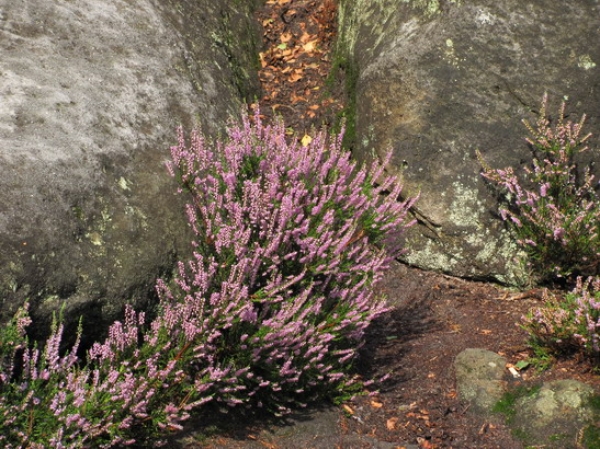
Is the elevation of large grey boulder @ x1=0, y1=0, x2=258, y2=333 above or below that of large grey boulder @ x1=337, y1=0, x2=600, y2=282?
below

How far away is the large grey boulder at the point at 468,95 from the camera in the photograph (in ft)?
18.4

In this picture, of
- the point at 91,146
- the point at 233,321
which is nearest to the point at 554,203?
the point at 233,321

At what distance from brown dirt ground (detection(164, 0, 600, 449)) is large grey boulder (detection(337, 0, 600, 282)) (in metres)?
0.32

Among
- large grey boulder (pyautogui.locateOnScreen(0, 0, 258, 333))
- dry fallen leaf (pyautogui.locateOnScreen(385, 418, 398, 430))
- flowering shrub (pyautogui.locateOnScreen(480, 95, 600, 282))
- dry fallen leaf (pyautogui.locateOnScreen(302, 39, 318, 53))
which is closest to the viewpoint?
large grey boulder (pyautogui.locateOnScreen(0, 0, 258, 333))

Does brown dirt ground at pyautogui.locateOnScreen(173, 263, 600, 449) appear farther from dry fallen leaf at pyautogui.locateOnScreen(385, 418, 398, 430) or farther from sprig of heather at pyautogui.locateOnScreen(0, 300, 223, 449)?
sprig of heather at pyautogui.locateOnScreen(0, 300, 223, 449)

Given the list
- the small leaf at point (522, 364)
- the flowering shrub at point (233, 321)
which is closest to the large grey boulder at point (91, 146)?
the flowering shrub at point (233, 321)

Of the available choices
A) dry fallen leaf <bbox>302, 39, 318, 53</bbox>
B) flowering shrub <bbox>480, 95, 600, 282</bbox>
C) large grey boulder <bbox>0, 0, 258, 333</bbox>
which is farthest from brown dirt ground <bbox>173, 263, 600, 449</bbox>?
dry fallen leaf <bbox>302, 39, 318, 53</bbox>

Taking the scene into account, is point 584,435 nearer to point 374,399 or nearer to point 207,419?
point 374,399

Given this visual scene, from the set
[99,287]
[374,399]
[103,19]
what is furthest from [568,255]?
[103,19]

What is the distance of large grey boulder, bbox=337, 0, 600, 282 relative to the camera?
221 inches

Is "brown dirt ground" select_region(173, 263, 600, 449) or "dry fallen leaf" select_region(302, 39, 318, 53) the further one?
"dry fallen leaf" select_region(302, 39, 318, 53)

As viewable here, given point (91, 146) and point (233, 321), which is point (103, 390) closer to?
point (233, 321)

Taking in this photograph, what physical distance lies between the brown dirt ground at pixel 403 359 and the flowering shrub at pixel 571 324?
129 mm

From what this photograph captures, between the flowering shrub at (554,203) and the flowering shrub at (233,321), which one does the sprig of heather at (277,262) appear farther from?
the flowering shrub at (554,203)
